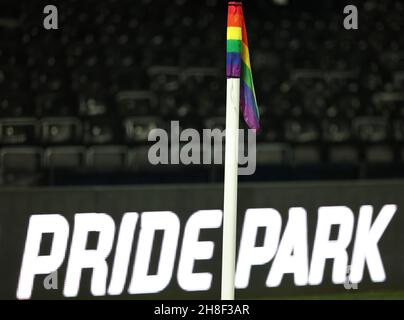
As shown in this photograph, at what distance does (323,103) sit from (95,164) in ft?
11.4

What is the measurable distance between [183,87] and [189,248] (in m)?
4.02

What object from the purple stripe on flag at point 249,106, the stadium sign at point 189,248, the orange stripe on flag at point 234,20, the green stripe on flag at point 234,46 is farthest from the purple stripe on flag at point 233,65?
the stadium sign at point 189,248

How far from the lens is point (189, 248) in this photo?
7.07m

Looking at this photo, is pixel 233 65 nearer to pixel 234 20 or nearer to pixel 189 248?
pixel 234 20

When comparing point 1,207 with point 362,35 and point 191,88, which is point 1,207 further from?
point 362,35

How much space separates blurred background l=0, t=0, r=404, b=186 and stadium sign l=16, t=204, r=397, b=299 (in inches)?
37.7

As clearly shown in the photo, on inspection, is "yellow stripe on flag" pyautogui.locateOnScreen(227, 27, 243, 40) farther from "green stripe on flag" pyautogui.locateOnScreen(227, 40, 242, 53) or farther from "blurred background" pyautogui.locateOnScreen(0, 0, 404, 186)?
"blurred background" pyautogui.locateOnScreen(0, 0, 404, 186)

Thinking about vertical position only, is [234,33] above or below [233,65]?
above

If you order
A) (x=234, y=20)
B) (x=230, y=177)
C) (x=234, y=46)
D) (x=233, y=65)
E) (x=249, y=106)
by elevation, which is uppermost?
(x=234, y=20)

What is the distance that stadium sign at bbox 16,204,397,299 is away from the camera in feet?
21.9

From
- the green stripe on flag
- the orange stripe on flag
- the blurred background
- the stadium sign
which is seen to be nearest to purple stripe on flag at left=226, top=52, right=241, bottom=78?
the green stripe on flag

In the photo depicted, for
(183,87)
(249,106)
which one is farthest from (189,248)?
(183,87)

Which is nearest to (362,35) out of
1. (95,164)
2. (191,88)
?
(191,88)

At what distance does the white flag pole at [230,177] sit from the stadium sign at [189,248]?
2303 millimetres
